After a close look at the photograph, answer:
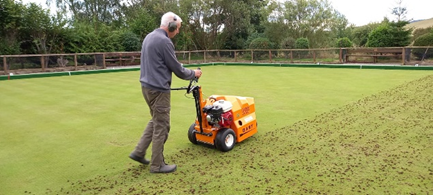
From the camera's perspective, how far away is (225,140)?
12.5 ft

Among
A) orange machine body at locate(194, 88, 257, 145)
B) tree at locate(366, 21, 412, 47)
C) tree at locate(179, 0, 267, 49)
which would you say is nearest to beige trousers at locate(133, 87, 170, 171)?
orange machine body at locate(194, 88, 257, 145)

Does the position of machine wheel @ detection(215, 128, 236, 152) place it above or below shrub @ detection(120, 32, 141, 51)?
below

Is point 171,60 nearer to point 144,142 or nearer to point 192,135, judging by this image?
point 144,142

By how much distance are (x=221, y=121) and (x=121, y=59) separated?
16.7m

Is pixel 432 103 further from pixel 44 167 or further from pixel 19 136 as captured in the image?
pixel 19 136

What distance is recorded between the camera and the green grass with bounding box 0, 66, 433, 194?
2982 millimetres

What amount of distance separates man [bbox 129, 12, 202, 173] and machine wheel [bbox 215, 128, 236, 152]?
0.66m

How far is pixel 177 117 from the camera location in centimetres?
575

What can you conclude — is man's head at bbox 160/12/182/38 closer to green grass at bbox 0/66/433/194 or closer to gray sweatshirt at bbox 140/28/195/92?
gray sweatshirt at bbox 140/28/195/92

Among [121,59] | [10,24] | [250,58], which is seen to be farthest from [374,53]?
[10,24]

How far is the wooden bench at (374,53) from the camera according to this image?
1607 centimetres

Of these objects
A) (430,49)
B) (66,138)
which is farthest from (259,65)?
(66,138)

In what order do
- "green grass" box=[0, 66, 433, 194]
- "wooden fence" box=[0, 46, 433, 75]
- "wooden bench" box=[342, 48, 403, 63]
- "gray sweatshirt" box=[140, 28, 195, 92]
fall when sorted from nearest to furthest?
1. "green grass" box=[0, 66, 433, 194]
2. "gray sweatshirt" box=[140, 28, 195, 92]
3. "wooden fence" box=[0, 46, 433, 75]
4. "wooden bench" box=[342, 48, 403, 63]

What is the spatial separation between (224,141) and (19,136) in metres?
3.24
